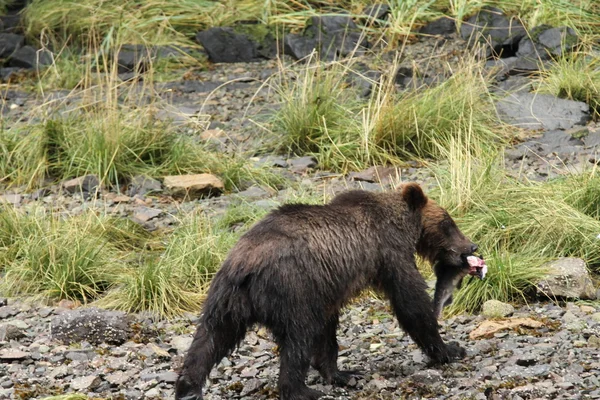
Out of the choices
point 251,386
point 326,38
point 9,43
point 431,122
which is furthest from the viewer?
point 9,43

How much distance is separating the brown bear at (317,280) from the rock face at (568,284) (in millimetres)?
1089

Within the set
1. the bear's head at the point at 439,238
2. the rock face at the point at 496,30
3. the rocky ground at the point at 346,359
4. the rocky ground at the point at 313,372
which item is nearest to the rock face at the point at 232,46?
the rock face at the point at 496,30

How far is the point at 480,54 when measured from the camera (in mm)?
12836

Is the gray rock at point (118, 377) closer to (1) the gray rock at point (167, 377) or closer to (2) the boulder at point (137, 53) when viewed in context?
(1) the gray rock at point (167, 377)

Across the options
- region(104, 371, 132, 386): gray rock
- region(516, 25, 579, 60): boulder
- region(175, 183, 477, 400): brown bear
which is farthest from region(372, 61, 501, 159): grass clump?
region(104, 371, 132, 386): gray rock

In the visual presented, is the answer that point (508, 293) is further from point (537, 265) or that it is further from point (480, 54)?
point (480, 54)

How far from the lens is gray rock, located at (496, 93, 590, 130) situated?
11109 millimetres

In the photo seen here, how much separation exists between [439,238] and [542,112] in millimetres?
5013

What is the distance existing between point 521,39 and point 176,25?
4.80 m

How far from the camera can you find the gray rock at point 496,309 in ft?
23.9

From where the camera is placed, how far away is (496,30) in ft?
43.9

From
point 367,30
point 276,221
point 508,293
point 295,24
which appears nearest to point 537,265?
point 508,293

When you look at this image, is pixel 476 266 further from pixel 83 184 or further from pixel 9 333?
pixel 83 184

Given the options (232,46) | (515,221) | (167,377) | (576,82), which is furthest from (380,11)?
(167,377)
